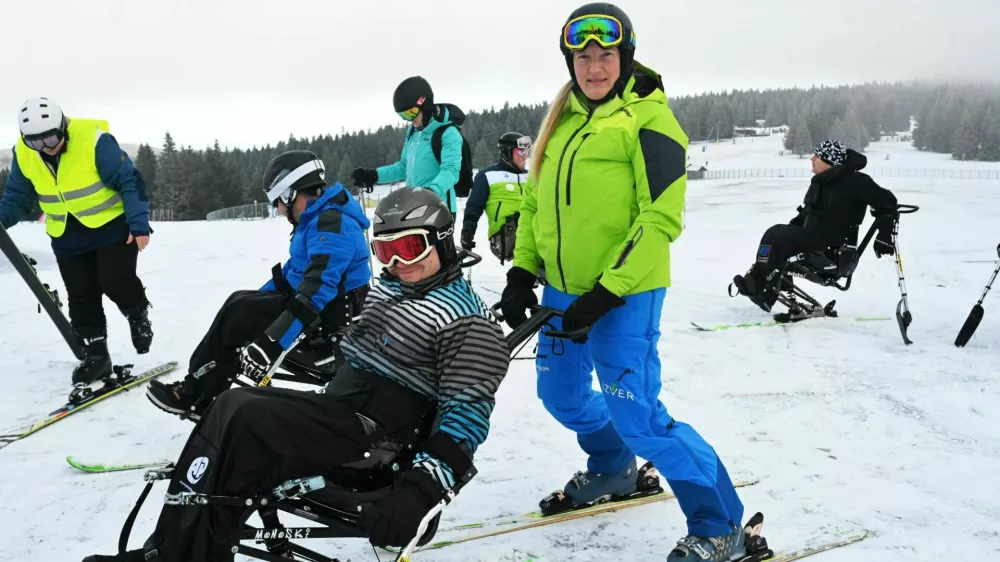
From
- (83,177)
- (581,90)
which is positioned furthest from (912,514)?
(83,177)

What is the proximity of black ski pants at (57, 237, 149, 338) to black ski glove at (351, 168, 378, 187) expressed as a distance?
2.34 metres

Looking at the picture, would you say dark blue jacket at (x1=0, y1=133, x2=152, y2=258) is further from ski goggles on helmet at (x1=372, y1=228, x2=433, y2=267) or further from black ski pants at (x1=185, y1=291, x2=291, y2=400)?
ski goggles on helmet at (x1=372, y1=228, x2=433, y2=267)

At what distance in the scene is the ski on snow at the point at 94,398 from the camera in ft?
16.5

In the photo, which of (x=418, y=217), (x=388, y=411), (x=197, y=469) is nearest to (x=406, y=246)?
(x=418, y=217)

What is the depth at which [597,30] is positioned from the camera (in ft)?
10.3

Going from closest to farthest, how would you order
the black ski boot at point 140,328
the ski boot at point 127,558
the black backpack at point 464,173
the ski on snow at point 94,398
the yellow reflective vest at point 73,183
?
the ski boot at point 127,558 < the ski on snow at point 94,398 < the yellow reflective vest at point 73,183 < the black ski boot at point 140,328 < the black backpack at point 464,173

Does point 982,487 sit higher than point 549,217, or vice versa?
point 549,217

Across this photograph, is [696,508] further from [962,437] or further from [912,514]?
[962,437]

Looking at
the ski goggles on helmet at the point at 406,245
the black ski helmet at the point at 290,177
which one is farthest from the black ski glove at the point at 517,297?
the black ski helmet at the point at 290,177

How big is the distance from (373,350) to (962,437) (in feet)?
14.1

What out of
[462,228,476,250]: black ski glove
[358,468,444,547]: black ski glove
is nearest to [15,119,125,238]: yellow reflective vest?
[462,228,476,250]: black ski glove

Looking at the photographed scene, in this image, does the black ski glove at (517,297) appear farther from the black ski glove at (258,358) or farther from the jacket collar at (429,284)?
the black ski glove at (258,358)

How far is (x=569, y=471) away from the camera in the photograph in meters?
4.56

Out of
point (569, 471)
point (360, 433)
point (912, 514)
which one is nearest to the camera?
point (360, 433)
